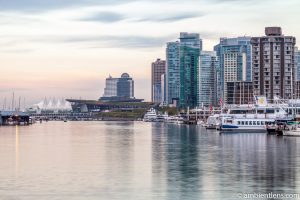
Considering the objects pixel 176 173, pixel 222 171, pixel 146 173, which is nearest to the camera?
pixel 176 173

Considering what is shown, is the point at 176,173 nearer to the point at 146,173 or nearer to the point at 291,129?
the point at 146,173

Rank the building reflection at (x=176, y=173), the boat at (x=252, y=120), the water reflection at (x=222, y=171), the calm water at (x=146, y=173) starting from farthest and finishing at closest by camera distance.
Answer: the boat at (x=252, y=120) → the water reflection at (x=222, y=171) → the calm water at (x=146, y=173) → the building reflection at (x=176, y=173)

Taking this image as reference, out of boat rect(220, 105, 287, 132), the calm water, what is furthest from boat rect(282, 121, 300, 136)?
the calm water

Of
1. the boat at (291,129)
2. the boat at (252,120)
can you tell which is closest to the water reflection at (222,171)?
the boat at (291,129)

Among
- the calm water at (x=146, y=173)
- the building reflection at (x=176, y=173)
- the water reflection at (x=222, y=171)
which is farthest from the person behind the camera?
the water reflection at (x=222, y=171)

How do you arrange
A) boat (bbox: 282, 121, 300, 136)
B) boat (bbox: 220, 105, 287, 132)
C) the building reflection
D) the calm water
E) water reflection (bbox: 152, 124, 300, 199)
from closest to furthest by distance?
the building reflection < the calm water < water reflection (bbox: 152, 124, 300, 199) < boat (bbox: 282, 121, 300, 136) < boat (bbox: 220, 105, 287, 132)

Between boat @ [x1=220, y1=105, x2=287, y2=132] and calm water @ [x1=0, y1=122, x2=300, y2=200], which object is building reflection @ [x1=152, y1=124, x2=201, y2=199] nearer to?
calm water @ [x1=0, y1=122, x2=300, y2=200]

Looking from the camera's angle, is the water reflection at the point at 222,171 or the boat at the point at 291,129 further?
the boat at the point at 291,129

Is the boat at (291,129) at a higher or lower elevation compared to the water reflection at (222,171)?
higher

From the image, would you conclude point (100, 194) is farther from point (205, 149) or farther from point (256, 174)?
point (205, 149)

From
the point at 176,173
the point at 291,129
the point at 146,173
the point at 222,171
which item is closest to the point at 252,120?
the point at 291,129

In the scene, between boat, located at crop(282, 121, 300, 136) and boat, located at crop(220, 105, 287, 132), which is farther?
boat, located at crop(220, 105, 287, 132)

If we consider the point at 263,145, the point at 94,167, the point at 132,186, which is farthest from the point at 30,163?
the point at 263,145

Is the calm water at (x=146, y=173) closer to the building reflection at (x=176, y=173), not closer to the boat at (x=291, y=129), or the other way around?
the building reflection at (x=176, y=173)
